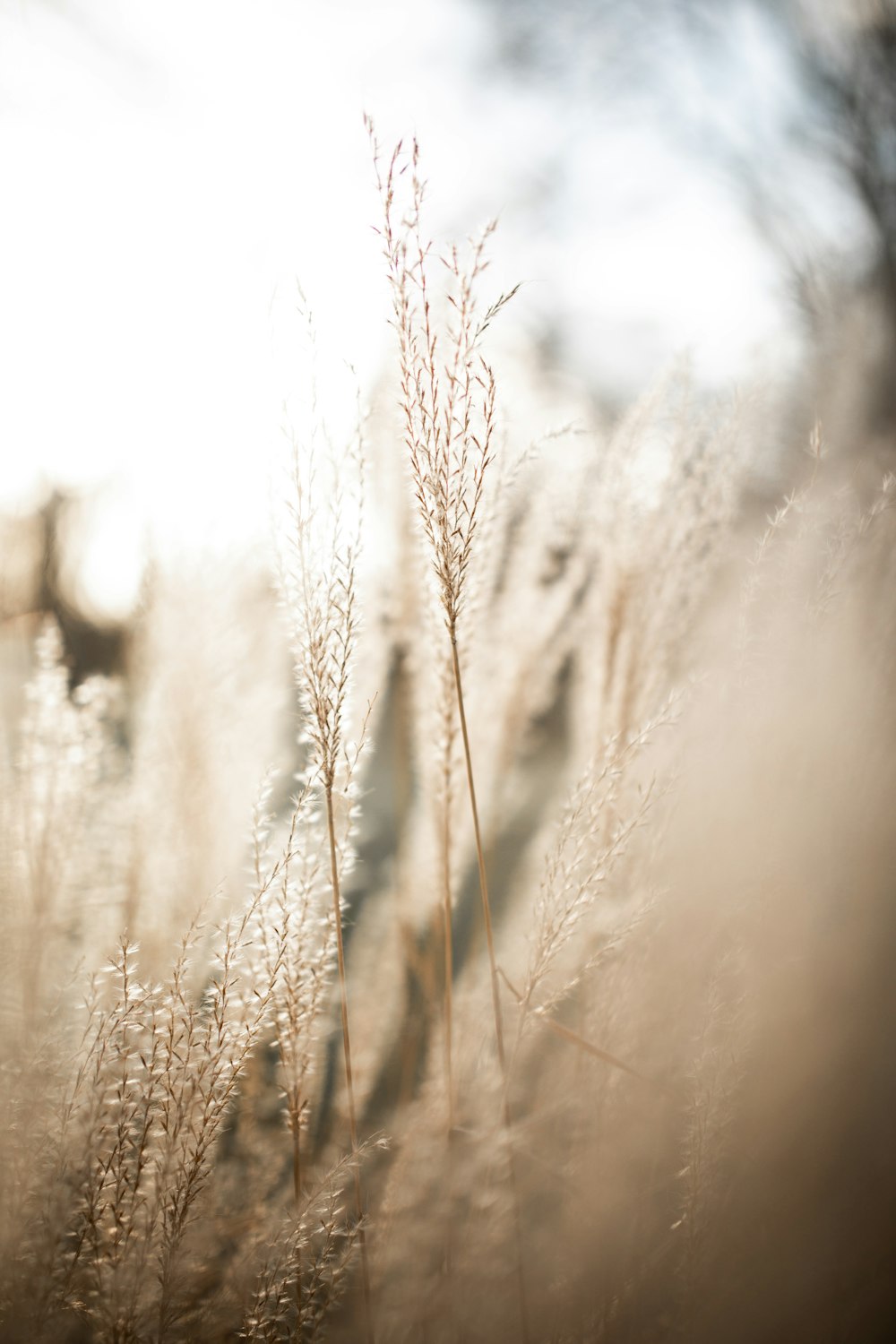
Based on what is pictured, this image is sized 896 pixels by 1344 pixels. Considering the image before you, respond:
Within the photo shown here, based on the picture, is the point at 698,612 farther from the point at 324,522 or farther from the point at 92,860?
the point at 92,860

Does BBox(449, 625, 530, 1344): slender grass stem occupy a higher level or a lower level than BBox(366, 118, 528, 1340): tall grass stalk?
lower

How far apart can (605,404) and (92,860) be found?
3.65 ft

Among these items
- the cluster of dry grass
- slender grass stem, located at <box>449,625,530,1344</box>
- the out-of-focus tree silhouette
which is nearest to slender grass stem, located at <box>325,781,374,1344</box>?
the cluster of dry grass

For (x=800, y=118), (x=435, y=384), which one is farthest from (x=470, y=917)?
(x=800, y=118)

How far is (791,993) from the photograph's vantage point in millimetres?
963

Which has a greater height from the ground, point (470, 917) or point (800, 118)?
point (800, 118)

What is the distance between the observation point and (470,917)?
44.6 inches

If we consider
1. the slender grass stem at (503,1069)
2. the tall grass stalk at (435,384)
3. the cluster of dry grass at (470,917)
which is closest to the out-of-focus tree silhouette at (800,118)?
the cluster of dry grass at (470,917)

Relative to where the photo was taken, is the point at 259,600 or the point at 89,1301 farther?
the point at 259,600

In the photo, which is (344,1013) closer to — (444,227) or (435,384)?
(435,384)

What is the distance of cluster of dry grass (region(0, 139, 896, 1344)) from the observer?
19.9 inches

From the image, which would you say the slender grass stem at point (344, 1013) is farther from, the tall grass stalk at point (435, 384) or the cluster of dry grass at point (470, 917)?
the tall grass stalk at point (435, 384)

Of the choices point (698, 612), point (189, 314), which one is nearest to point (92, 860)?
point (189, 314)

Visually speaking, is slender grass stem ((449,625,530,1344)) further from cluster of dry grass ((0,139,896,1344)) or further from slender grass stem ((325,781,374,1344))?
slender grass stem ((325,781,374,1344))
